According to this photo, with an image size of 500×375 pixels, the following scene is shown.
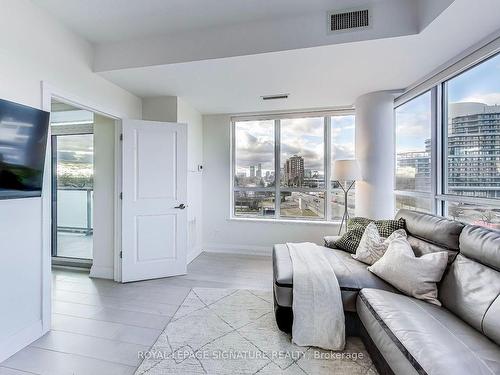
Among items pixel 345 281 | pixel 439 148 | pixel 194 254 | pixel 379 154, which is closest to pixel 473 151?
pixel 439 148

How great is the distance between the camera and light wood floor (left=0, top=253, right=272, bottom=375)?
1679 mm

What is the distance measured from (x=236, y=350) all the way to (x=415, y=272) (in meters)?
1.38

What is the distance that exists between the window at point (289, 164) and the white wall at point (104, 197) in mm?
1922

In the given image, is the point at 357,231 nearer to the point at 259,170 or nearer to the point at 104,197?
the point at 259,170

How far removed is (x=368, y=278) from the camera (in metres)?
1.92

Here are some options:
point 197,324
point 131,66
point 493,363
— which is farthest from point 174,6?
point 493,363

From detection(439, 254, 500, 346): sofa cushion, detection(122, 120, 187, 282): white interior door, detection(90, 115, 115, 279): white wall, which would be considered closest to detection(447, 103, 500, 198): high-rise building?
detection(439, 254, 500, 346): sofa cushion

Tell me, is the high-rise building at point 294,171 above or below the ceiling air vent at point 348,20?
below

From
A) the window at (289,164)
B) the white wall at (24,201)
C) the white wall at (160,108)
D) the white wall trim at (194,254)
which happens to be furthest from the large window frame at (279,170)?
the white wall at (24,201)

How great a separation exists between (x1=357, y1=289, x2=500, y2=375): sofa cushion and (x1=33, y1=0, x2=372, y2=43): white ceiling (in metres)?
2.28

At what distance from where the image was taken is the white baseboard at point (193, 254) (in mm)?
3731

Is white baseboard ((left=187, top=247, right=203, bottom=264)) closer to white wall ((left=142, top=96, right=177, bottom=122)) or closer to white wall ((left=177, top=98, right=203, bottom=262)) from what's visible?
white wall ((left=177, top=98, right=203, bottom=262))

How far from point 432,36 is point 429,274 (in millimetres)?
1834

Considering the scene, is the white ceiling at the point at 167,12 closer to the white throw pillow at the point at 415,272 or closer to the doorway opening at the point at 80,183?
the doorway opening at the point at 80,183
